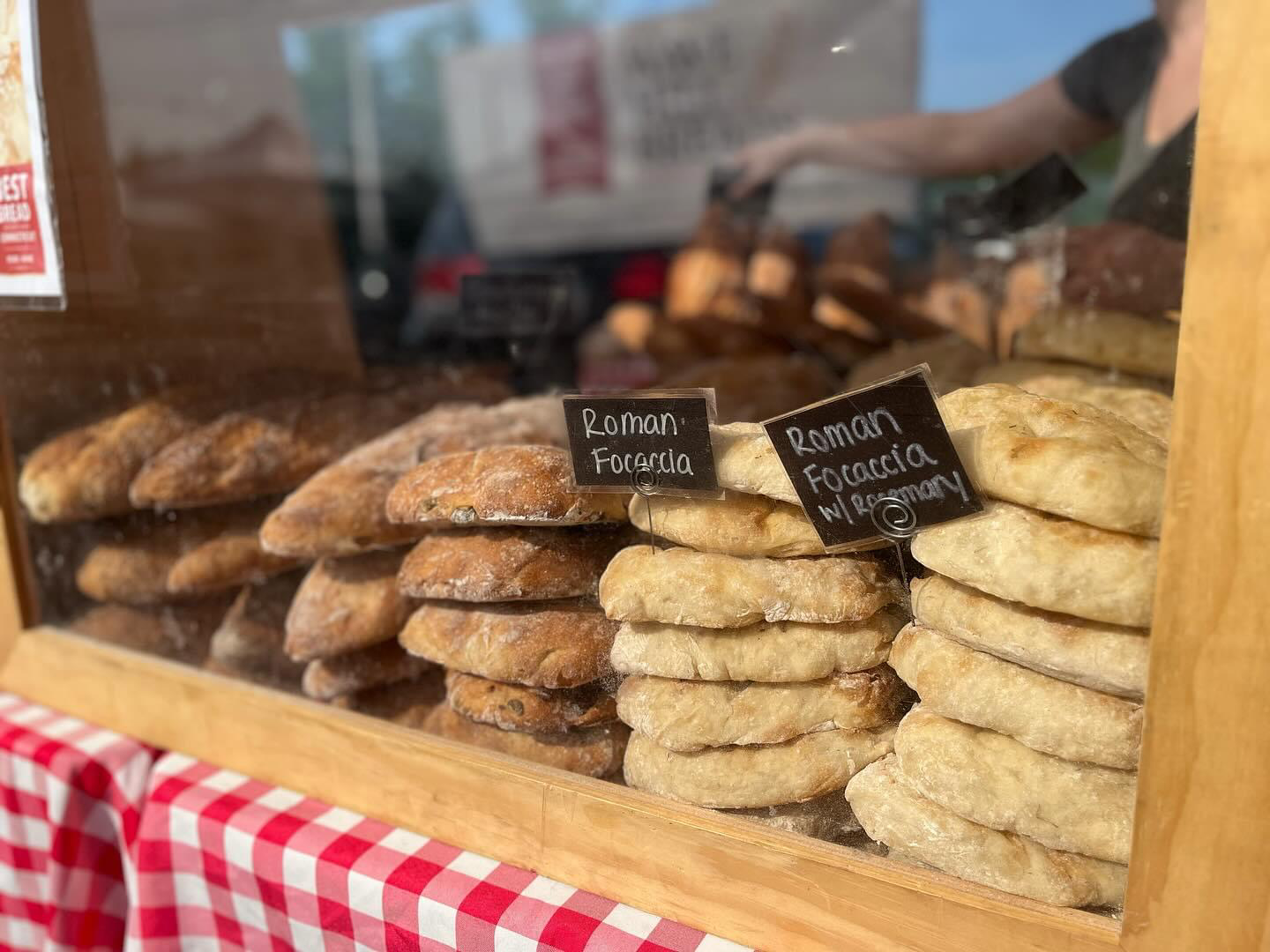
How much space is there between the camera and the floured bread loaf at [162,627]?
64.4 inches

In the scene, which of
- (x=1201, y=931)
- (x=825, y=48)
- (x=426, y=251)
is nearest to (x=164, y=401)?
(x=1201, y=931)

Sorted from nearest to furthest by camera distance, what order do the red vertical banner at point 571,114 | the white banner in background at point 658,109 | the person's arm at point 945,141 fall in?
the person's arm at point 945,141 → the white banner in background at point 658,109 → the red vertical banner at point 571,114

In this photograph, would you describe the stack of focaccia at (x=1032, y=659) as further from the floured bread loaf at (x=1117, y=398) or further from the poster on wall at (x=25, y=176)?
the poster on wall at (x=25, y=176)

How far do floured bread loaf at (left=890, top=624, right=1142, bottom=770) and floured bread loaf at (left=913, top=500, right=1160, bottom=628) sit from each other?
81 mm

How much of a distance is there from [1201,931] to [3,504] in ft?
6.14

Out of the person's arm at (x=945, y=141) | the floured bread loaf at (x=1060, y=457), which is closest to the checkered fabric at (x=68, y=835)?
the floured bread loaf at (x=1060, y=457)

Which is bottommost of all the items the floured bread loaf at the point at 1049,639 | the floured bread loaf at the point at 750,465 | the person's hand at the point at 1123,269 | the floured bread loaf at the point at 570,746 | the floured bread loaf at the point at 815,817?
the floured bread loaf at the point at 815,817

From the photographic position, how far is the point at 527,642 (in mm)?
1158

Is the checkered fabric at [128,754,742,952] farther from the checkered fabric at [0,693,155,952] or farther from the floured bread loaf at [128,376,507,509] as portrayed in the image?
the floured bread loaf at [128,376,507,509]

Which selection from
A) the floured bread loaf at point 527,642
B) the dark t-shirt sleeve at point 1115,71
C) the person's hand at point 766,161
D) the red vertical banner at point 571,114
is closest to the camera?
the floured bread loaf at point 527,642

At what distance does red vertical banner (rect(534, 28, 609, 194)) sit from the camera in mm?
4512

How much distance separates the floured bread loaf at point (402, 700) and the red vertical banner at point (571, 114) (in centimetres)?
360

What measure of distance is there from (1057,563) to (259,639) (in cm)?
128

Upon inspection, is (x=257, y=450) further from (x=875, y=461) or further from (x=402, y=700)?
(x=875, y=461)
